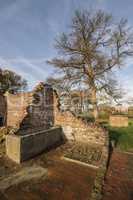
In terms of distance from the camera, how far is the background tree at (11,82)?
2715cm

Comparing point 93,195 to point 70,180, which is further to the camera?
point 70,180

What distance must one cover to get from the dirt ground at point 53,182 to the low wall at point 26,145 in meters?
0.30

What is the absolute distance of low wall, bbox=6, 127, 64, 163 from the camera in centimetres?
590

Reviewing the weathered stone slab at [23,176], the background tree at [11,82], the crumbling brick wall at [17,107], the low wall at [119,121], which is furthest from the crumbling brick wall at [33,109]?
the background tree at [11,82]

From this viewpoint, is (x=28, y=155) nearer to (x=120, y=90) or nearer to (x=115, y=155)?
(x=115, y=155)

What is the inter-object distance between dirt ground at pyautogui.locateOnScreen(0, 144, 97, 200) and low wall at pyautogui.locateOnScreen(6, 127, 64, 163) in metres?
0.30

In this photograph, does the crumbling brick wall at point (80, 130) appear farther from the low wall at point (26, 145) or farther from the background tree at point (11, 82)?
the background tree at point (11, 82)

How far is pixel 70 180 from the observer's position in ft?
15.8

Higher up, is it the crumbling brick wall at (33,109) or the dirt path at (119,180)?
the crumbling brick wall at (33,109)

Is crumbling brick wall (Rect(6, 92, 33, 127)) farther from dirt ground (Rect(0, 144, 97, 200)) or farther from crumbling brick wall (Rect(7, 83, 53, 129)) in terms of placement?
dirt ground (Rect(0, 144, 97, 200))

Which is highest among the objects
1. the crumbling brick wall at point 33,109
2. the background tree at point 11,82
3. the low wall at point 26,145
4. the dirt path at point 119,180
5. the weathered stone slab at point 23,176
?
the background tree at point 11,82

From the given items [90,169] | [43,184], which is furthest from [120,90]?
[43,184]

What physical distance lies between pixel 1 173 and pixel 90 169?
3315 mm

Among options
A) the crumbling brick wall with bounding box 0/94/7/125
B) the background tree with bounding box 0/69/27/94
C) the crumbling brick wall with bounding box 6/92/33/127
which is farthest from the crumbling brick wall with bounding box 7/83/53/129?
the background tree with bounding box 0/69/27/94
